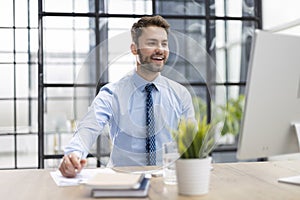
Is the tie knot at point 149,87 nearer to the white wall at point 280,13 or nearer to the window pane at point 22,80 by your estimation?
the white wall at point 280,13

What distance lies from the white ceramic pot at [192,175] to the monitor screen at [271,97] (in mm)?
138

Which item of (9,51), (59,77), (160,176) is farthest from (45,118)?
(160,176)

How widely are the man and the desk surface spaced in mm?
129

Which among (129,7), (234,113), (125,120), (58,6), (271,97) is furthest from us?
(234,113)

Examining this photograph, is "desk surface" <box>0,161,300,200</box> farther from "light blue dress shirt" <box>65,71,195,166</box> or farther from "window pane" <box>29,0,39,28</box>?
"window pane" <box>29,0,39,28</box>

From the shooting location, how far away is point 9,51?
4.37 meters

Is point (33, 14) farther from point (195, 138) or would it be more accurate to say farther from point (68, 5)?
point (195, 138)

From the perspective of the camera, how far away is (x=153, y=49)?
171cm

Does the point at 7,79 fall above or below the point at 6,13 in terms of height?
below

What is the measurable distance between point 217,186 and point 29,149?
10.2ft

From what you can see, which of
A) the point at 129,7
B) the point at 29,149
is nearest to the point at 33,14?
the point at 129,7

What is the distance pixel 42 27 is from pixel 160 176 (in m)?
2.82

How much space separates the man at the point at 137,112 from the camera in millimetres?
1722

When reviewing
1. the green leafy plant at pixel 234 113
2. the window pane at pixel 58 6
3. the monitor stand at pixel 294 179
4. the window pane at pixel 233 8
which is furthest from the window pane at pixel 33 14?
the monitor stand at pixel 294 179
